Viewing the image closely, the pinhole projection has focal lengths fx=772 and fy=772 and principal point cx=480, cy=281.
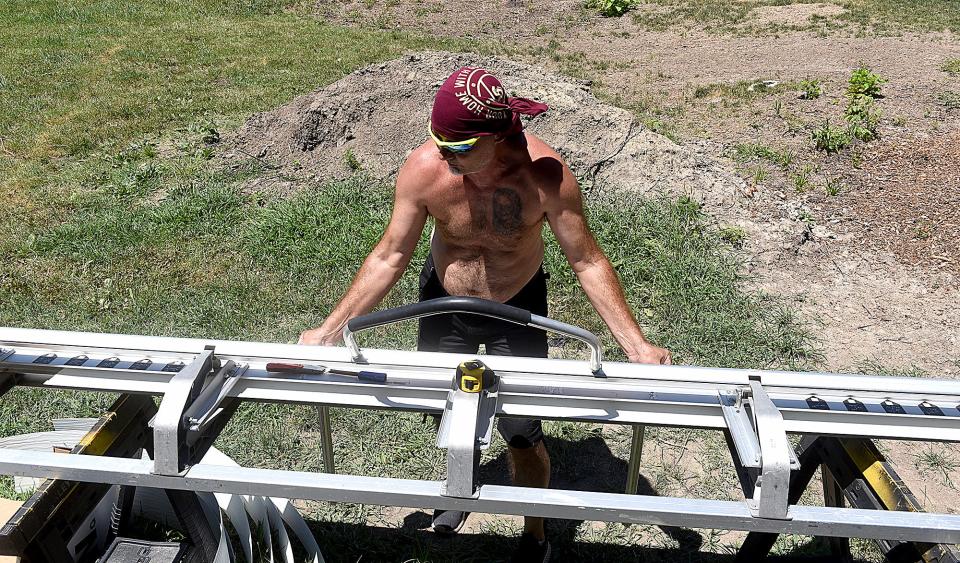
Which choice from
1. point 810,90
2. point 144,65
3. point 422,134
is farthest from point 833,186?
point 144,65

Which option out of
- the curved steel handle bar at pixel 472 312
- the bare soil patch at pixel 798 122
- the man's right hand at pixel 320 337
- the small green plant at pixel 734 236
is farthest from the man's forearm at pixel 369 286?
the small green plant at pixel 734 236

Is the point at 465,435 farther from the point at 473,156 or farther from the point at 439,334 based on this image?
the point at 439,334

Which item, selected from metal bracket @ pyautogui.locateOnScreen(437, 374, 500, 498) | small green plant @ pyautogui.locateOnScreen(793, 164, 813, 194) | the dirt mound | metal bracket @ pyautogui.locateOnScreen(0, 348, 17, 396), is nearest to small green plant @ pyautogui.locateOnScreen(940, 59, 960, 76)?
small green plant @ pyautogui.locateOnScreen(793, 164, 813, 194)

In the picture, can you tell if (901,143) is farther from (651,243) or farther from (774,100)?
(651,243)

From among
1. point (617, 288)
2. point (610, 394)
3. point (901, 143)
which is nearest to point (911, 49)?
point (901, 143)

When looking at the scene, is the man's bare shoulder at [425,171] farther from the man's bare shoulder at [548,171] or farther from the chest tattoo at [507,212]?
the man's bare shoulder at [548,171]

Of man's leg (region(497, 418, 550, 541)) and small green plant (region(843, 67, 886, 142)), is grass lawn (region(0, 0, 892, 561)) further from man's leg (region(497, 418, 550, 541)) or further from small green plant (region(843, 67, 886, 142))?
small green plant (region(843, 67, 886, 142))

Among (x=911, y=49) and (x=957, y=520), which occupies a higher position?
(x=957, y=520)

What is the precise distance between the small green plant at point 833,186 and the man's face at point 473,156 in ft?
16.5

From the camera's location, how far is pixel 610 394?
7.34ft

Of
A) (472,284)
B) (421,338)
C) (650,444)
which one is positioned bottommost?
(650,444)

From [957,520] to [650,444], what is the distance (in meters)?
2.24

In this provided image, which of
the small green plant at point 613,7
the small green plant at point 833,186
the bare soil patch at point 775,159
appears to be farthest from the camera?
the small green plant at point 613,7

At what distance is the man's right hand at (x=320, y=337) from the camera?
2805 millimetres
